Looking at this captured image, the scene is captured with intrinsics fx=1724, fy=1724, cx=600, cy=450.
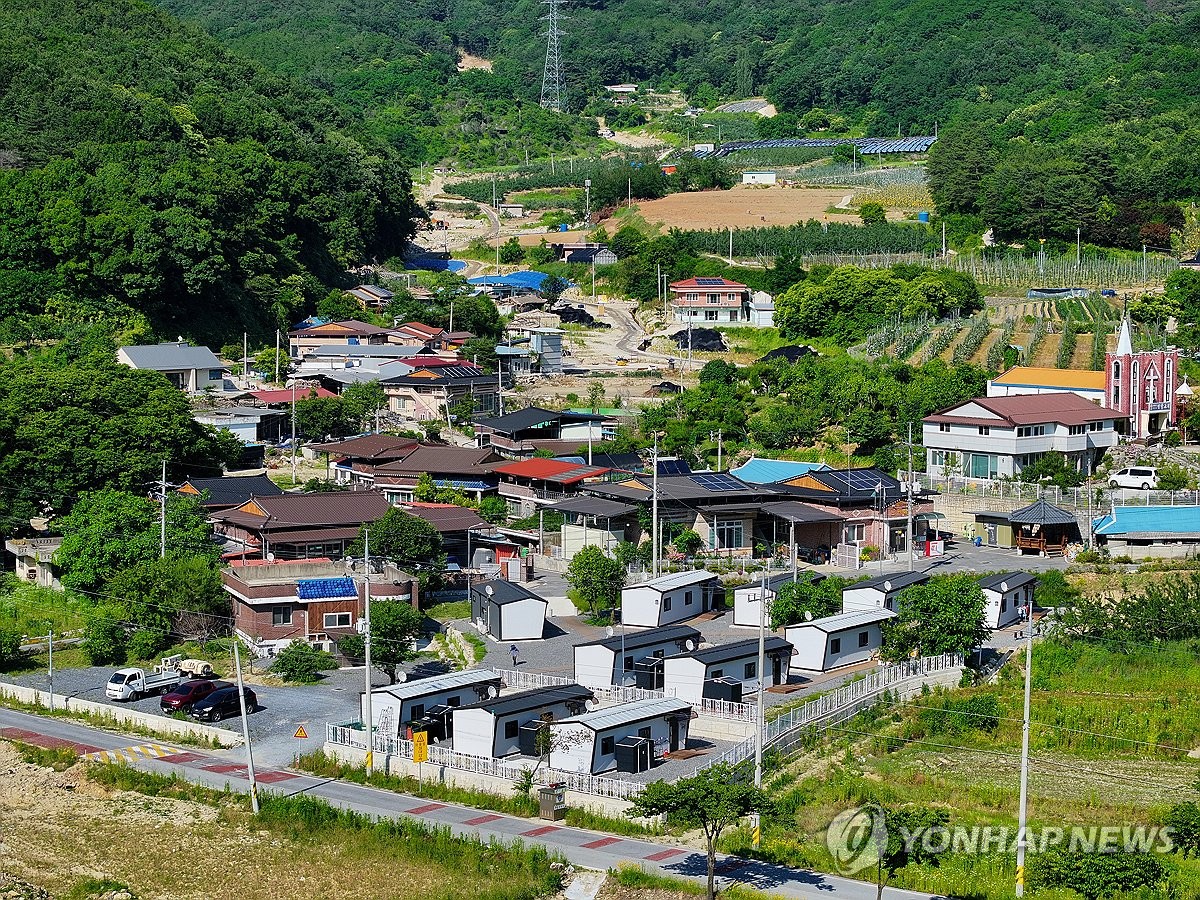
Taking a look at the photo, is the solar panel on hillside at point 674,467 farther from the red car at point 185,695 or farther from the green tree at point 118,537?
the red car at point 185,695

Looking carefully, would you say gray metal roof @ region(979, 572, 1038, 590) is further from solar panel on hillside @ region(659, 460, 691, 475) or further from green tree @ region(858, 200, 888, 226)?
green tree @ region(858, 200, 888, 226)

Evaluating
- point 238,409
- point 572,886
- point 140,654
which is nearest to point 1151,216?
point 238,409

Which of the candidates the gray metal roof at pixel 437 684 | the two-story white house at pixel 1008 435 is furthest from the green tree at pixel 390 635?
the two-story white house at pixel 1008 435

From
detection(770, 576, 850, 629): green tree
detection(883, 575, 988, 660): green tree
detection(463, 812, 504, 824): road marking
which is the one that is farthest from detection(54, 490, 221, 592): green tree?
detection(883, 575, 988, 660): green tree

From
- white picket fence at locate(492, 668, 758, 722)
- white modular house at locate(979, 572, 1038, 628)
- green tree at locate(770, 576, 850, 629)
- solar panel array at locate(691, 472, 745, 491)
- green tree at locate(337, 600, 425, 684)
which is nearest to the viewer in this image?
white picket fence at locate(492, 668, 758, 722)

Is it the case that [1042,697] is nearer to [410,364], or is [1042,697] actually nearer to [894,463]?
[894,463]

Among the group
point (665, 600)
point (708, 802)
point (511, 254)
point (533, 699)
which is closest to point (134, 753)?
point (533, 699)

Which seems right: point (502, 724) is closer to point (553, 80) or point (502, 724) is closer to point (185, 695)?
point (185, 695)
